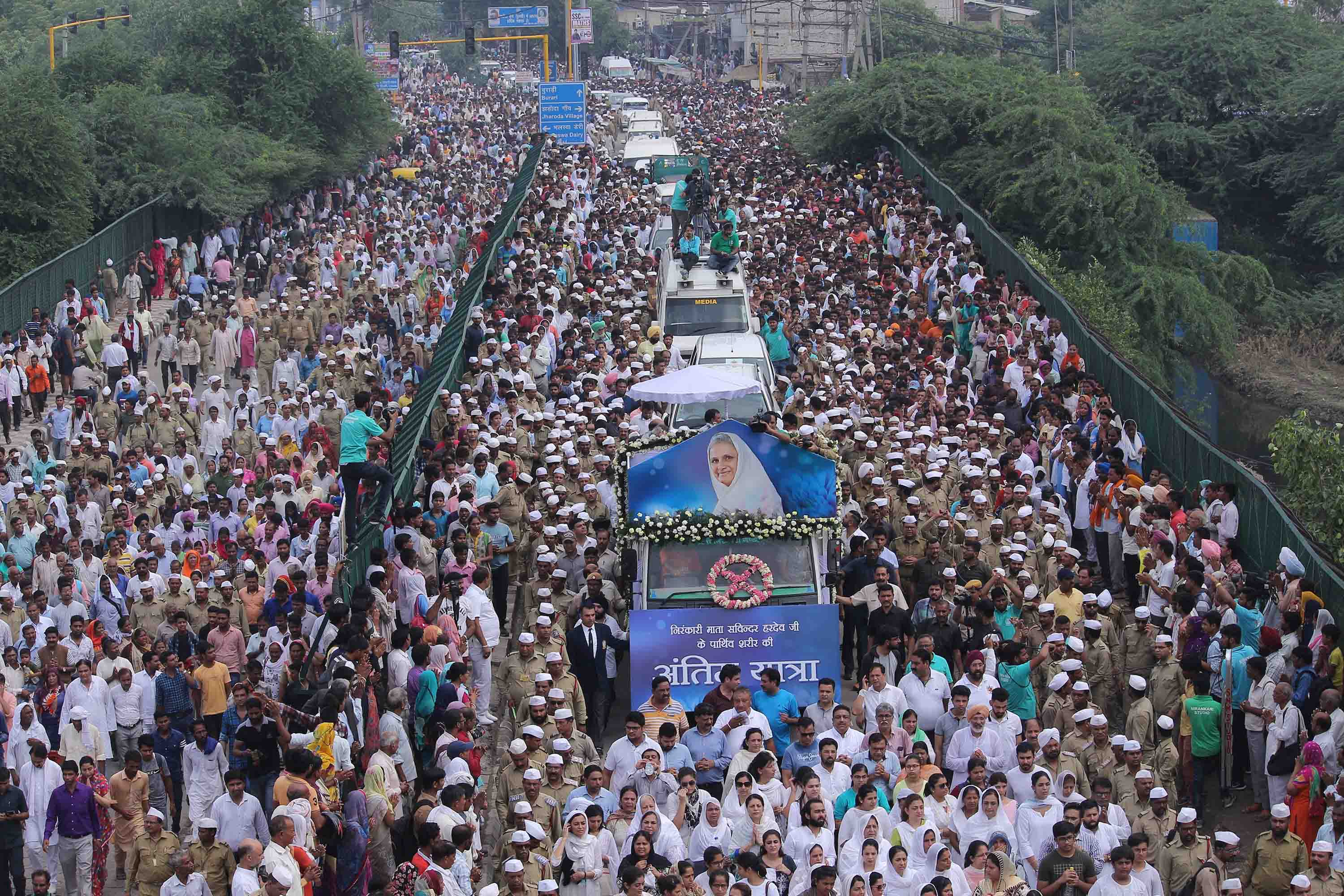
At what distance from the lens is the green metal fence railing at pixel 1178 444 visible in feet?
56.0

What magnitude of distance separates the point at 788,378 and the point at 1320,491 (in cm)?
650

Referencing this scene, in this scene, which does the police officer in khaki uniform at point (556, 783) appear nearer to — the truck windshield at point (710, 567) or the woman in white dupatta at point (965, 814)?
the woman in white dupatta at point (965, 814)

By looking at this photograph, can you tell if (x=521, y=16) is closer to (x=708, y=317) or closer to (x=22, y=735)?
(x=708, y=317)

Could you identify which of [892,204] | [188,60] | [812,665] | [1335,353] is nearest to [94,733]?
[812,665]

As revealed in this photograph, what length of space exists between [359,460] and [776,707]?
6.47 m

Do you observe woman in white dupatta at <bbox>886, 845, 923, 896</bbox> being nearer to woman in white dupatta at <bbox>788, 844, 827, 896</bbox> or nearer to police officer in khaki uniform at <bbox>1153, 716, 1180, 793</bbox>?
woman in white dupatta at <bbox>788, 844, 827, 896</bbox>

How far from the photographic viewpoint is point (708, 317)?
26453 millimetres

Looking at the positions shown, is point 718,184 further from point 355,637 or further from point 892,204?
point 355,637

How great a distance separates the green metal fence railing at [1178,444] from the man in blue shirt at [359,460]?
8.17 metres

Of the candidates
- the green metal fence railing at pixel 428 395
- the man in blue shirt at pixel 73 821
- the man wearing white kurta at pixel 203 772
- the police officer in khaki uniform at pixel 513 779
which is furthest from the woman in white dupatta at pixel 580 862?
the green metal fence railing at pixel 428 395

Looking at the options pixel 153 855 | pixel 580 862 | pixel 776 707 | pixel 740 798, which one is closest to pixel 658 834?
pixel 580 862

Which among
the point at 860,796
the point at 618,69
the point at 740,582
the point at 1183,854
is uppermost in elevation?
the point at 740,582

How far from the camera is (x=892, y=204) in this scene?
119ft

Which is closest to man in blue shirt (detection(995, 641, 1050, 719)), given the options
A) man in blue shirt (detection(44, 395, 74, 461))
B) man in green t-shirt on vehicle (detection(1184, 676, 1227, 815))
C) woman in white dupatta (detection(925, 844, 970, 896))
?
man in green t-shirt on vehicle (detection(1184, 676, 1227, 815))
